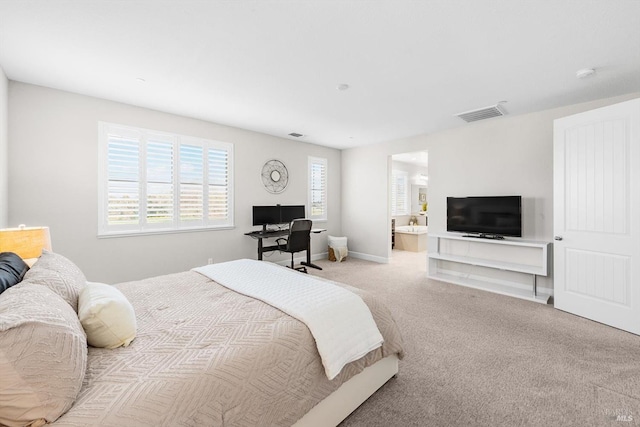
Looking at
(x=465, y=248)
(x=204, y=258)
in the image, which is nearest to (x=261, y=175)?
(x=204, y=258)

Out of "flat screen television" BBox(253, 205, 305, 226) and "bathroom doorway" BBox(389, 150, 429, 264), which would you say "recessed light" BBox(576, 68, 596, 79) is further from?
"bathroom doorway" BBox(389, 150, 429, 264)

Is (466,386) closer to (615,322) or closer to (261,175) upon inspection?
(615,322)

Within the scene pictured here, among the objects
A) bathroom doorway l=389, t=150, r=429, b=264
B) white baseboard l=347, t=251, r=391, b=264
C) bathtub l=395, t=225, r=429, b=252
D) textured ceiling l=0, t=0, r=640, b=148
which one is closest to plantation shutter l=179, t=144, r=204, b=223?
textured ceiling l=0, t=0, r=640, b=148

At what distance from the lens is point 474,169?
443 cm

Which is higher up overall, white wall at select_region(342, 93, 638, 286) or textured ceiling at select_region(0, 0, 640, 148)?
textured ceiling at select_region(0, 0, 640, 148)

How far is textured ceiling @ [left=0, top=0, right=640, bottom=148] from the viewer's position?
188cm

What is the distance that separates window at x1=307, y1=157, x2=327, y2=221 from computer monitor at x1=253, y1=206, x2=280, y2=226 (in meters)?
1.00

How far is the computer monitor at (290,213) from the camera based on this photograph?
17.1ft

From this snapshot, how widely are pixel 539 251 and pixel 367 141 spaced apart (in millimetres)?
3424

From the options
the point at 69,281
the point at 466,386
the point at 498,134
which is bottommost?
the point at 466,386

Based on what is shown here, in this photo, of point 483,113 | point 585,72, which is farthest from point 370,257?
point 585,72

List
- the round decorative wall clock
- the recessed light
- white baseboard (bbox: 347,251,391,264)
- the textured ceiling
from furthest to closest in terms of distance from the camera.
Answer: white baseboard (bbox: 347,251,391,264) < the round decorative wall clock < the recessed light < the textured ceiling

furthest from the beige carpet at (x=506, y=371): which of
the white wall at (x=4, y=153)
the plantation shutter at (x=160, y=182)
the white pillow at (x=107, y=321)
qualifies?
the white wall at (x=4, y=153)

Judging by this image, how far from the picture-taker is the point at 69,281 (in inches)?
59.1
